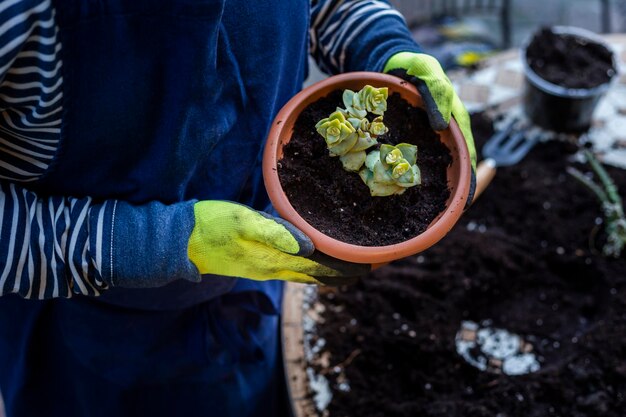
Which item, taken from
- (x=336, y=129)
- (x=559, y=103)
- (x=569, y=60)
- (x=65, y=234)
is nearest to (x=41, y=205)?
(x=65, y=234)

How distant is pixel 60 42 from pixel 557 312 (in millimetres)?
1159

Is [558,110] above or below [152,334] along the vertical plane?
below

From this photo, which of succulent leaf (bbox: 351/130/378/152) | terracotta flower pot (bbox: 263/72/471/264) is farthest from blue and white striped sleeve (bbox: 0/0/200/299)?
succulent leaf (bbox: 351/130/378/152)

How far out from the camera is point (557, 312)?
1.45 m

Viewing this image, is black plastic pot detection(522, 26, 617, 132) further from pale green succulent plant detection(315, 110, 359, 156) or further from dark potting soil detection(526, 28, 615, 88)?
pale green succulent plant detection(315, 110, 359, 156)

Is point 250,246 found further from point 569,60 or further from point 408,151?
point 569,60

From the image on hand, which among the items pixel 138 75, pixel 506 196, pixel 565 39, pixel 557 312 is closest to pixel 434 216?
pixel 138 75

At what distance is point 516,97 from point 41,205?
1.43m

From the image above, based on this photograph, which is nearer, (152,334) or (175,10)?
(175,10)

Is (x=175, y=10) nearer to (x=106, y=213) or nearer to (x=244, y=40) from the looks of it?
(x=244, y=40)

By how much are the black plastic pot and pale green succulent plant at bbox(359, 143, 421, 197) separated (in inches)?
37.9

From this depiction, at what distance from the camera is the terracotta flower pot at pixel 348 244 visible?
87 centimetres

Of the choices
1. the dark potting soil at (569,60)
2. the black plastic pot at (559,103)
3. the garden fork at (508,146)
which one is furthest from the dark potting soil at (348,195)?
the dark potting soil at (569,60)

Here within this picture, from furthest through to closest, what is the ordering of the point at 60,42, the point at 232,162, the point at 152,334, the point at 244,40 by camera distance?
1. the point at 152,334
2. the point at 232,162
3. the point at 244,40
4. the point at 60,42
